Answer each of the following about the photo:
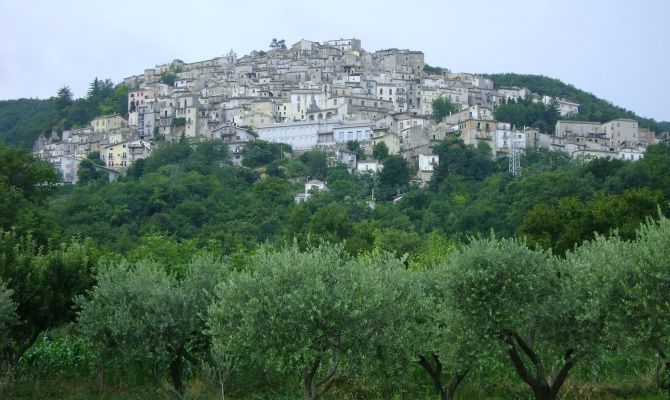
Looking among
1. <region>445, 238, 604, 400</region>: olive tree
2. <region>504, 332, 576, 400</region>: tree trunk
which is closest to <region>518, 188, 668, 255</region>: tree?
<region>504, 332, 576, 400</region>: tree trunk

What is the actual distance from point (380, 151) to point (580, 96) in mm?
46581

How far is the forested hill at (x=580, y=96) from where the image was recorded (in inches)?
4366

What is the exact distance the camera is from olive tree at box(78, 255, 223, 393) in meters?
20.4

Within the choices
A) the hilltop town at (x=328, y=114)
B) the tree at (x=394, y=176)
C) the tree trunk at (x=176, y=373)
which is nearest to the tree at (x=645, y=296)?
the tree trunk at (x=176, y=373)

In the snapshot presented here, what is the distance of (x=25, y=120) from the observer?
133625 millimetres

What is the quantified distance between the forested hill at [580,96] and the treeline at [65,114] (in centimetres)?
5176

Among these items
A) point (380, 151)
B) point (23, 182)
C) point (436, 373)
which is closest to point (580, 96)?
point (380, 151)

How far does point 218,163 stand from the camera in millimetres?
87812

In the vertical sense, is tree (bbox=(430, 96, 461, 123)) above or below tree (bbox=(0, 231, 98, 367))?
above

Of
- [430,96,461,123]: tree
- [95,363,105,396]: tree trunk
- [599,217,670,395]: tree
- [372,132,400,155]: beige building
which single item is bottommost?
[95,363,105,396]: tree trunk

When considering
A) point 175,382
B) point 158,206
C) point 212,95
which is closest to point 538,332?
point 175,382

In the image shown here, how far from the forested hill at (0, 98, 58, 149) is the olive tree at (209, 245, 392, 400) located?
9817cm

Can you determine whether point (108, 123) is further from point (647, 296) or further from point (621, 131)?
point (647, 296)

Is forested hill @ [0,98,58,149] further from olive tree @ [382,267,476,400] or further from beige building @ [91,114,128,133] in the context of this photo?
olive tree @ [382,267,476,400]
